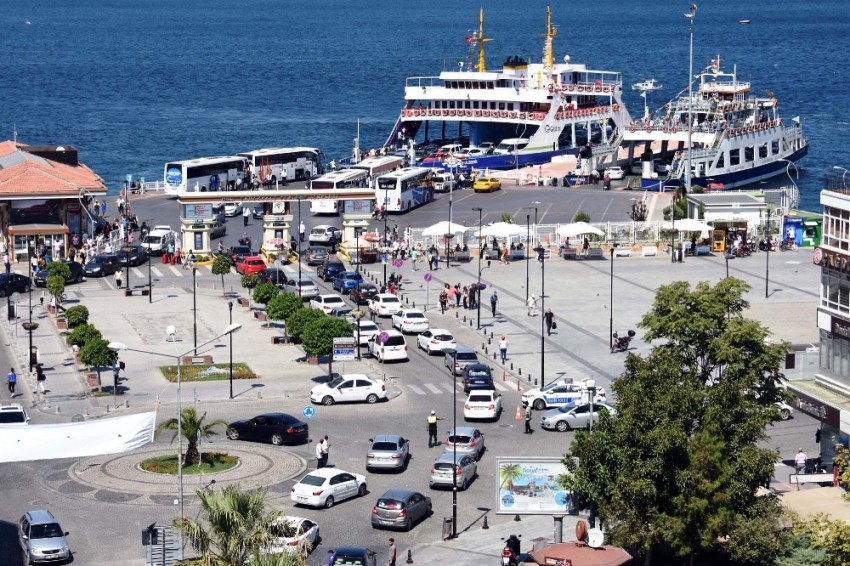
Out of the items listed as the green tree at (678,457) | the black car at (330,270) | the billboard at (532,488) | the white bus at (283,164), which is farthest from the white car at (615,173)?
the billboard at (532,488)

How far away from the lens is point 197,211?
89.8 m

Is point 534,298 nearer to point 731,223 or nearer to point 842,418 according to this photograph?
point 731,223

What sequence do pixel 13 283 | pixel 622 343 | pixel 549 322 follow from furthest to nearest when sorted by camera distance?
pixel 13 283 → pixel 549 322 → pixel 622 343

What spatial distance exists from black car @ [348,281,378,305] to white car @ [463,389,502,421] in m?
19.6

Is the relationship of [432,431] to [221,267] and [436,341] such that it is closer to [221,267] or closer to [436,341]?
[436,341]

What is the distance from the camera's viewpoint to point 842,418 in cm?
4944

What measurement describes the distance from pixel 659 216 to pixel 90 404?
4908cm

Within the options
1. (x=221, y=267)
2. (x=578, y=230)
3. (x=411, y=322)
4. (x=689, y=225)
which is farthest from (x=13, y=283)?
(x=689, y=225)

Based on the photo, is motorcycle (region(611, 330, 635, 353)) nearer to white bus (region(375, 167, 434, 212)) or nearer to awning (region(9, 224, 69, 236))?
white bus (region(375, 167, 434, 212))

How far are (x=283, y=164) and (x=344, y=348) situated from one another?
5272 centimetres

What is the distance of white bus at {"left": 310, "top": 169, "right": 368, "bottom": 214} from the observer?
100375 mm

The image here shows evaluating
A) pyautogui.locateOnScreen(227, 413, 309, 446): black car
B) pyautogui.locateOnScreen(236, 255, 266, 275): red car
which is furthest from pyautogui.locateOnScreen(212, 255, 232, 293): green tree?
pyautogui.locateOnScreen(227, 413, 309, 446): black car

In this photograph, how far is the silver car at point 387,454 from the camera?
5106 centimetres

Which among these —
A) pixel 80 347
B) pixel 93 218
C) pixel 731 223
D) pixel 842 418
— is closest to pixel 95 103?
pixel 93 218
